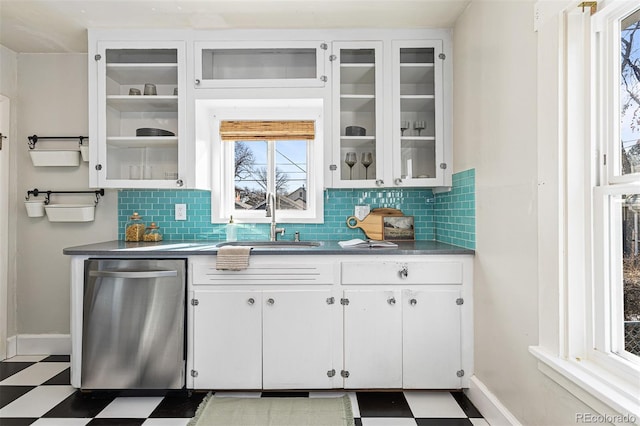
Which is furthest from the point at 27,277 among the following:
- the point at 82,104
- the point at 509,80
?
the point at 509,80

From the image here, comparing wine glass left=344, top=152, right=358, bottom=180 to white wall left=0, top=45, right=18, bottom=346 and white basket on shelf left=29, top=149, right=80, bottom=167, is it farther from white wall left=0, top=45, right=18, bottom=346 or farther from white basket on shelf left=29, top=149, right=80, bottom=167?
white wall left=0, top=45, right=18, bottom=346

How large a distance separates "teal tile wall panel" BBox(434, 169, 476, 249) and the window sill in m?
0.89

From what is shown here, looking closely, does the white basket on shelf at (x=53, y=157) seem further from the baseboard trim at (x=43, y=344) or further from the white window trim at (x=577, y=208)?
the white window trim at (x=577, y=208)

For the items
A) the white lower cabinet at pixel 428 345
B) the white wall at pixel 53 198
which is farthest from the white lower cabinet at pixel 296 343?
the white wall at pixel 53 198

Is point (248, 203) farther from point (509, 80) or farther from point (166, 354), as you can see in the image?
point (509, 80)

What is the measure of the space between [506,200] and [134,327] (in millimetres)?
2144

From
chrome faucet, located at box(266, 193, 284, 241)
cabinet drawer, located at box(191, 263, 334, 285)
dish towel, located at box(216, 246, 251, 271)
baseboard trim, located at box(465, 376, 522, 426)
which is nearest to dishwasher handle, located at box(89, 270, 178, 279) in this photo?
cabinet drawer, located at box(191, 263, 334, 285)

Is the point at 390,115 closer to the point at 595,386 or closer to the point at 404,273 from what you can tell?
the point at 404,273

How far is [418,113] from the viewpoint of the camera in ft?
8.63

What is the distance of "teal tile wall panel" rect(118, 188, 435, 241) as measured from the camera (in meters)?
2.97

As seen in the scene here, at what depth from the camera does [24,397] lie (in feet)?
7.51

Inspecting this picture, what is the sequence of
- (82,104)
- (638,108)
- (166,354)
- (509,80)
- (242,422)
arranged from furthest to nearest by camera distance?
1. (82,104)
2. (166,354)
3. (242,422)
4. (509,80)
5. (638,108)

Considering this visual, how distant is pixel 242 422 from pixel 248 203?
5.21 feet

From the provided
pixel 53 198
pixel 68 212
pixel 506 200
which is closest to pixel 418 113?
pixel 506 200
